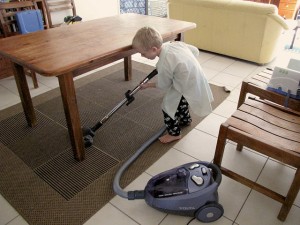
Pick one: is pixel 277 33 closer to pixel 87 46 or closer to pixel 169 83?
pixel 169 83

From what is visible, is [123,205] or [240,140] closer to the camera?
[240,140]

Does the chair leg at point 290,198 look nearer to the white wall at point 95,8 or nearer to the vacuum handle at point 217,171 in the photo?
the vacuum handle at point 217,171

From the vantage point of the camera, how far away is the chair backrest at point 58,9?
3.22m

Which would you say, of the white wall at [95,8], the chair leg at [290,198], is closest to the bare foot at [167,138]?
the chair leg at [290,198]

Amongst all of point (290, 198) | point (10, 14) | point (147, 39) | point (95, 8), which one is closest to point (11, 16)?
point (10, 14)

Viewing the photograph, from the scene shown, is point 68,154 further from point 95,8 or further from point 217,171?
point 95,8

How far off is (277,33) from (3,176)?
124 inches

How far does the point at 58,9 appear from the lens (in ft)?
10.7

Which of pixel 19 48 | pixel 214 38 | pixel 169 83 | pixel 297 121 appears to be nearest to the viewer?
pixel 297 121

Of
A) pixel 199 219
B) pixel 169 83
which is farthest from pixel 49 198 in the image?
pixel 169 83

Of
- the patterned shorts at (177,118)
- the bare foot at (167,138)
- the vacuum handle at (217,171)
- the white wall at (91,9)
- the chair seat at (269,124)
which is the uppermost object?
the white wall at (91,9)

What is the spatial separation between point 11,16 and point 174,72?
217 centimetres

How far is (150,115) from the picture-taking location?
2.31 meters

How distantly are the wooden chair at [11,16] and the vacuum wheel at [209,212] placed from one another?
2.19m
